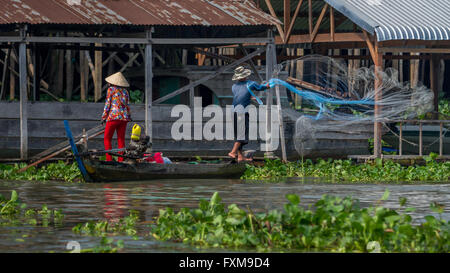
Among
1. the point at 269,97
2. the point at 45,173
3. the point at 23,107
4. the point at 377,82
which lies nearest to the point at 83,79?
the point at 23,107

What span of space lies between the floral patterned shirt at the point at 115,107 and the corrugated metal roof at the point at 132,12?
201 cm

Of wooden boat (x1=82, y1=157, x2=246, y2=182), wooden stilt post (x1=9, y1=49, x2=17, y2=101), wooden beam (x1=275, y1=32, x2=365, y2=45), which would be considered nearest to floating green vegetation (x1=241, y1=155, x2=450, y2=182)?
wooden boat (x1=82, y1=157, x2=246, y2=182)

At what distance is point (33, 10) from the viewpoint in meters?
18.0

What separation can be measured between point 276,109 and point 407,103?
3579 millimetres

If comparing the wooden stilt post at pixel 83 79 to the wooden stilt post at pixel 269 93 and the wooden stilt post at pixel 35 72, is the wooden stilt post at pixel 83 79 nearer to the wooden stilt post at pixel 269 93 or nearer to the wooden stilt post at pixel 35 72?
the wooden stilt post at pixel 35 72

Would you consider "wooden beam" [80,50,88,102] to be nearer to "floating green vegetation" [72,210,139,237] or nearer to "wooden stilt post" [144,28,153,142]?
"wooden stilt post" [144,28,153,142]

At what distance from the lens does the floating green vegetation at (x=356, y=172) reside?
1691 centimetres

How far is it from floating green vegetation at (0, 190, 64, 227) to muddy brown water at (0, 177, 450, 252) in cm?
15

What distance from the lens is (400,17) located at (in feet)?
63.9

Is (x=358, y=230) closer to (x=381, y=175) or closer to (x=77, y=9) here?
(x=381, y=175)

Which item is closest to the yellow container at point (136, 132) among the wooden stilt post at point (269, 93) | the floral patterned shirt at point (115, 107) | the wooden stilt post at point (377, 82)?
the floral patterned shirt at point (115, 107)

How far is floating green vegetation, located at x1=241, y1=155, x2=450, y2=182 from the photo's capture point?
16.9 meters

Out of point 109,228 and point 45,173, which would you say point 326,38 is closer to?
point 45,173
